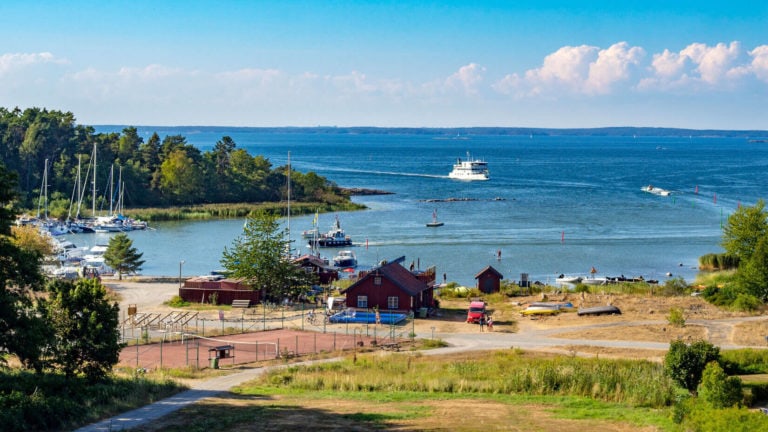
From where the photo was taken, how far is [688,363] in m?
30.8

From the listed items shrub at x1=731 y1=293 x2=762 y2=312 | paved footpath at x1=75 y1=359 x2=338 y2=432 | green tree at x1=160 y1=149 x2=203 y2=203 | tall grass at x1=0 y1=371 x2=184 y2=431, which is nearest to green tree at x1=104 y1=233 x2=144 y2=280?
paved footpath at x1=75 y1=359 x2=338 y2=432

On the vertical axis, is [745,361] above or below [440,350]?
above

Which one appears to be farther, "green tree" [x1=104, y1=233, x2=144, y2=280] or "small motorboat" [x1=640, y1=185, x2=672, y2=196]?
"small motorboat" [x1=640, y1=185, x2=672, y2=196]

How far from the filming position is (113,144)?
130m

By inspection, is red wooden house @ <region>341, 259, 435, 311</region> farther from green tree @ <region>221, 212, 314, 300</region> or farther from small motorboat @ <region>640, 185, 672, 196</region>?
small motorboat @ <region>640, 185, 672, 196</region>

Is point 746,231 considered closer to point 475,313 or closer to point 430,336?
point 475,313

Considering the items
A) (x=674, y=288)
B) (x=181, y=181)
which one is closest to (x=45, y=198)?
(x=181, y=181)

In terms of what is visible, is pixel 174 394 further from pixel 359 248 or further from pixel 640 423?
pixel 359 248

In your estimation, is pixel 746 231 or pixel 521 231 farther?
pixel 521 231

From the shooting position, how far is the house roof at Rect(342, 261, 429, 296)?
5066 centimetres

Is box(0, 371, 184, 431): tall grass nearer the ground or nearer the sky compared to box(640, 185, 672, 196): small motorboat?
nearer the ground

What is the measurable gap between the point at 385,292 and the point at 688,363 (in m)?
22.5

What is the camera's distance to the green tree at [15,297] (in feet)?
87.2

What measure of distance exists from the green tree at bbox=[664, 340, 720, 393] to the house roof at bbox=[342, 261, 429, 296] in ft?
68.4
